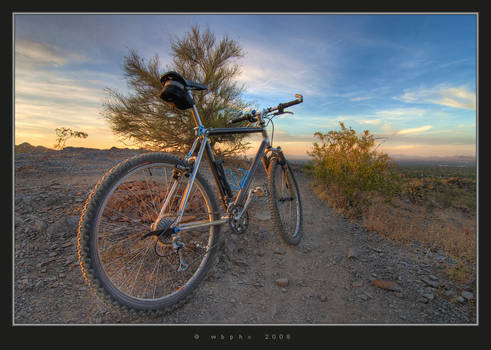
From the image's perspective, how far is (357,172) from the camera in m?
4.59

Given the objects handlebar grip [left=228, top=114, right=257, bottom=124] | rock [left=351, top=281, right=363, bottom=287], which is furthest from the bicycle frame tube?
rock [left=351, top=281, right=363, bottom=287]

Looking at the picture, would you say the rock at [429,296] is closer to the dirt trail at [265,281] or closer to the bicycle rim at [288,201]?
the dirt trail at [265,281]

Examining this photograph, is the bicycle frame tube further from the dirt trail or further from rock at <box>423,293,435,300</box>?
rock at <box>423,293,435,300</box>

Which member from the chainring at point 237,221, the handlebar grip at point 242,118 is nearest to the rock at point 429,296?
the chainring at point 237,221

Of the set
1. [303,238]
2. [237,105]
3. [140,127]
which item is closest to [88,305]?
[303,238]

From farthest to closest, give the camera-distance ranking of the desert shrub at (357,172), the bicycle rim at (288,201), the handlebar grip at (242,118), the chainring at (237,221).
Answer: the desert shrub at (357,172)
the bicycle rim at (288,201)
the handlebar grip at (242,118)
the chainring at (237,221)

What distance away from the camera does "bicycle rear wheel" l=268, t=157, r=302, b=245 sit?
2.85m

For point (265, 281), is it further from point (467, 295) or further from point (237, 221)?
point (467, 295)

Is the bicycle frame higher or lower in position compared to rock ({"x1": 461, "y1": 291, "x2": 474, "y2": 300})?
higher

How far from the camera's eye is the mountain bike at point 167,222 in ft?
4.71

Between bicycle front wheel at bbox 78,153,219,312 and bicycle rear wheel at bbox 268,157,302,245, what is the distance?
0.95m

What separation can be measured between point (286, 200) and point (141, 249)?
1858mm

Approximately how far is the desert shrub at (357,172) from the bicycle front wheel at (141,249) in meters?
3.21
